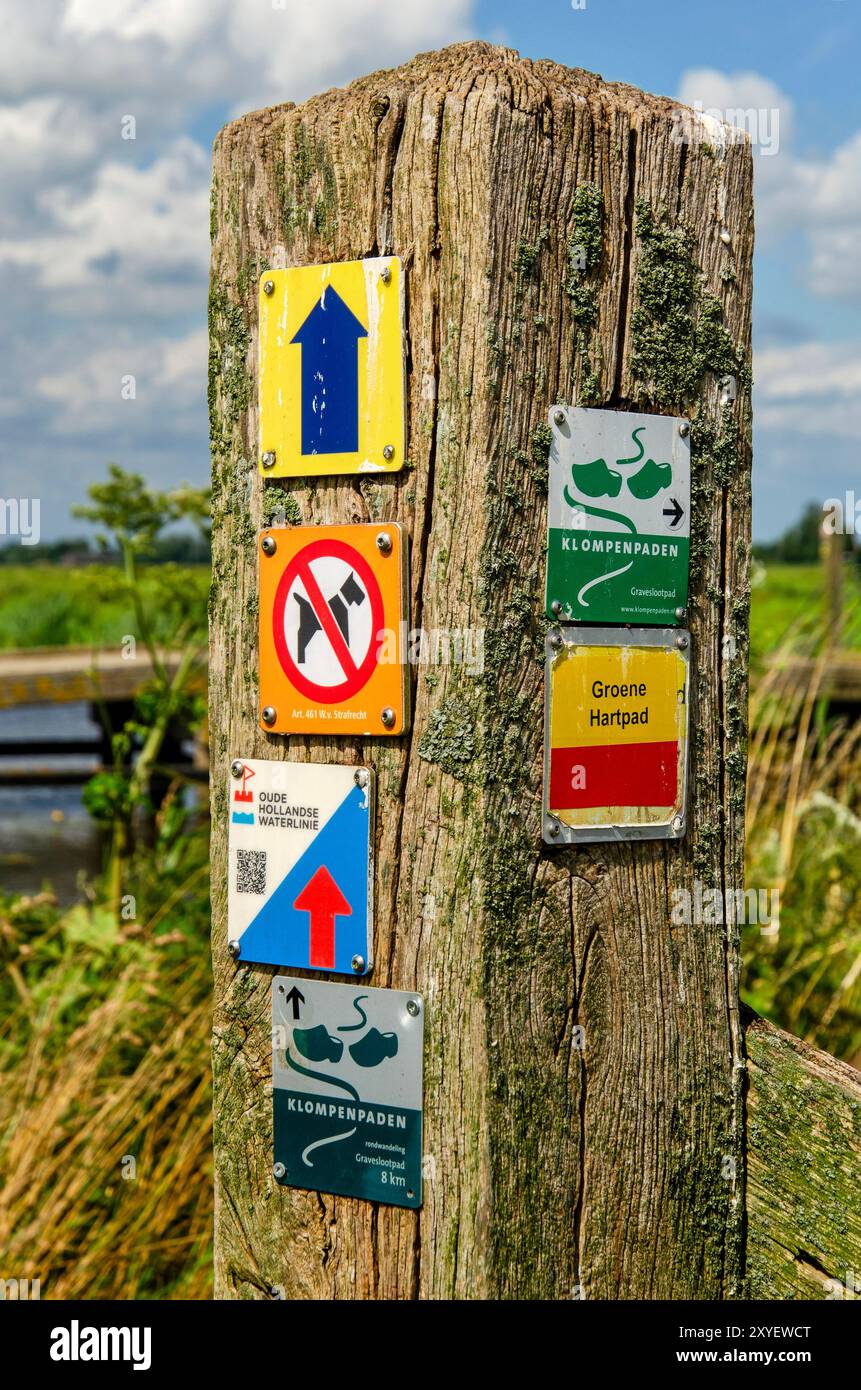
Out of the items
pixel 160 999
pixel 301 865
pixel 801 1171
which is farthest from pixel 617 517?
pixel 160 999

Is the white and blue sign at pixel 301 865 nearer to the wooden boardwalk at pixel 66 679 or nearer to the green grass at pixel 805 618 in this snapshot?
the green grass at pixel 805 618

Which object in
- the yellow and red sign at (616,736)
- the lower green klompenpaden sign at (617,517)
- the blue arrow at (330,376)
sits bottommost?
the yellow and red sign at (616,736)

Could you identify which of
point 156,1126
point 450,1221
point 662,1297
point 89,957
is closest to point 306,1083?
point 450,1221

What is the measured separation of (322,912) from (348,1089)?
0.21 m

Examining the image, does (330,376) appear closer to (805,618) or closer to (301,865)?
(301,865)

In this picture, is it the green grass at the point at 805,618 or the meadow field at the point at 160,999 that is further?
the green grass at the point at 805,618

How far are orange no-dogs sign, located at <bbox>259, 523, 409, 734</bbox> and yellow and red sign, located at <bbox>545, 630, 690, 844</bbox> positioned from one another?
0.63 feet

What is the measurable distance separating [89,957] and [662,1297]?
2.76 m

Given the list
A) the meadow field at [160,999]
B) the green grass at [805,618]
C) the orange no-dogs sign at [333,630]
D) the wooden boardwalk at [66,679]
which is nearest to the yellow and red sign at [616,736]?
the orange no-dogs sign at [333,630]

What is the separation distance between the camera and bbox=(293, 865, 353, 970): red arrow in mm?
1505

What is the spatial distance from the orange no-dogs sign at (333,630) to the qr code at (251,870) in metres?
0.16

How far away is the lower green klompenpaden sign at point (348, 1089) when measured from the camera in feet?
4.77
